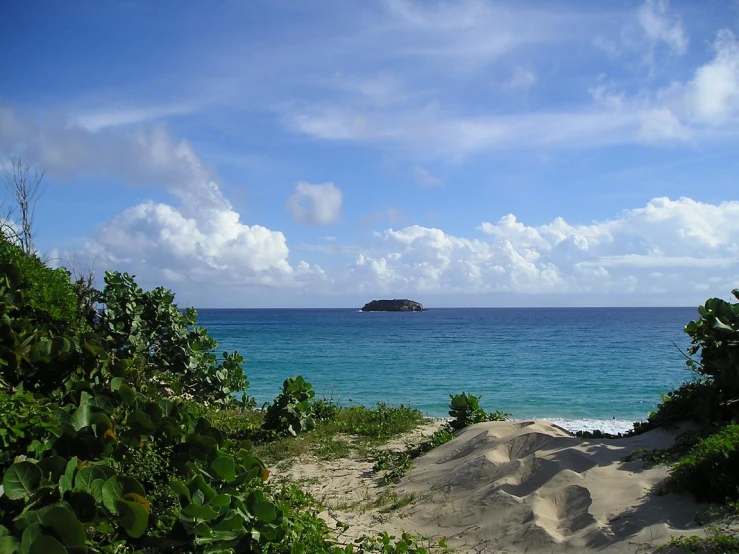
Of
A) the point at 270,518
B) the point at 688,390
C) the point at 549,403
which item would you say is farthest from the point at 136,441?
the point at 549,403

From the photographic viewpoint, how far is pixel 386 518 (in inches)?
261

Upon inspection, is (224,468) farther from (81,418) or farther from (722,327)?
(722,327)

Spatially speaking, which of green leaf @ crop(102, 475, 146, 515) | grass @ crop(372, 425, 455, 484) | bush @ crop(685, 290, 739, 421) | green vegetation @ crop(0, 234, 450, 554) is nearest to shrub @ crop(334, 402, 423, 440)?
grass @ crop(372, 425, 455, 484)

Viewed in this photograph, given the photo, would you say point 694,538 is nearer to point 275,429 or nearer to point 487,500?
point 487,500

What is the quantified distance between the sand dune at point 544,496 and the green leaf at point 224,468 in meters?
2.54

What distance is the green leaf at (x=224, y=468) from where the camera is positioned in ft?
14.9

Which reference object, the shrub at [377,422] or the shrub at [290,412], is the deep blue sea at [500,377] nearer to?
the shrub at [377,422]

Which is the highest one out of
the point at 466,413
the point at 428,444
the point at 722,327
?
the point at 722,327

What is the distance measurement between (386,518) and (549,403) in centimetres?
1485

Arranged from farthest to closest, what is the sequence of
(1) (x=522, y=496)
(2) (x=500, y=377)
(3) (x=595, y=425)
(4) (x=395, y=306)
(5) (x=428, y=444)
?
(4) (x=395, y=306) → (2) (x=500, y=377) → (3) (x=595, y=425) → (5) (x=428, y=444) → (1) (x=522, y=496)

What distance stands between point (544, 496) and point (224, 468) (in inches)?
143

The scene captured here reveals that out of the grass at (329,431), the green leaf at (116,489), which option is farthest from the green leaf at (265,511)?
the grass at (329,431)

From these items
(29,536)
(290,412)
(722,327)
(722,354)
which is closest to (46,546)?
(29,536)

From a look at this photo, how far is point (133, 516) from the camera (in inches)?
148
